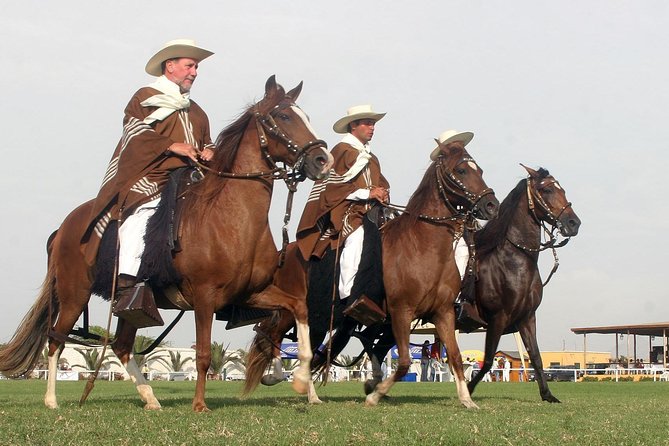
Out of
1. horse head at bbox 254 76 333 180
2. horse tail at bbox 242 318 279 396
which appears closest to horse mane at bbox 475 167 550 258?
horse tail at bbox 242 318 279 396

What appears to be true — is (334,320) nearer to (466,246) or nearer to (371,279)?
(371,279)

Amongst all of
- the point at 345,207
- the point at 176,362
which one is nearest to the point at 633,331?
the point at 176,362

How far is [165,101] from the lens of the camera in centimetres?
1191

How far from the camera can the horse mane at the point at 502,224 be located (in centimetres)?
1524

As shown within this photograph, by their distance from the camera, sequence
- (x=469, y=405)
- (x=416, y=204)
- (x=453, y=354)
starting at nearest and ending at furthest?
(x=469, y=405) < (x=453, y=354) < (x=416, y=204)

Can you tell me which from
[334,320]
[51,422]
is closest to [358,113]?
[334,320]

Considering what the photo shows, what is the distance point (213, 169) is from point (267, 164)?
68 cm

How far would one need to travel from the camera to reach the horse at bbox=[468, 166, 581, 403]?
48.8 feet

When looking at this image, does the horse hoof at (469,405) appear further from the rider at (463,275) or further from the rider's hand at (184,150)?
the rider's hand at (184,150)

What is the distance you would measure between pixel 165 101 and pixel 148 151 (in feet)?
2.66

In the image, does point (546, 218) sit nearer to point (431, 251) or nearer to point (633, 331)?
point (431, 251)

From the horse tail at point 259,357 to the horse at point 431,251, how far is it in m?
0.50

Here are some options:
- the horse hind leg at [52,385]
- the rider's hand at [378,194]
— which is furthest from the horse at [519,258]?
the horse hind leg at [52,385]

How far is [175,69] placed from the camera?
40.3 ft
